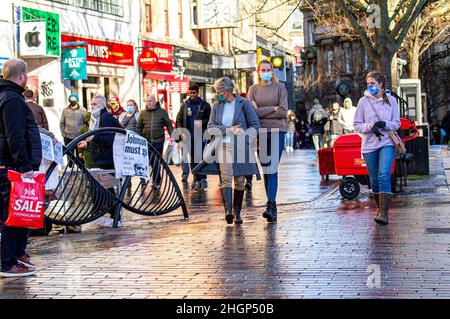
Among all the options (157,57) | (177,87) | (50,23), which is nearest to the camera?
(50,23)

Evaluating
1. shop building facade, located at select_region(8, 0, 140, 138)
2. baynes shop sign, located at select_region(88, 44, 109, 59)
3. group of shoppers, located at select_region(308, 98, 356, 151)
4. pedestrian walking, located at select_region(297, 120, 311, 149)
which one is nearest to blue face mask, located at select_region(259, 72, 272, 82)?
group of shoppers, located at select_region(308, 98, 356, 151)

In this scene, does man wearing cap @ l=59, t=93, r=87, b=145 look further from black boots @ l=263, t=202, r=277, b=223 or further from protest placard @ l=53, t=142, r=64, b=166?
protest placard @ l=53, t=142, r=64, b=166

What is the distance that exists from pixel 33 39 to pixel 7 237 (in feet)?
61.5

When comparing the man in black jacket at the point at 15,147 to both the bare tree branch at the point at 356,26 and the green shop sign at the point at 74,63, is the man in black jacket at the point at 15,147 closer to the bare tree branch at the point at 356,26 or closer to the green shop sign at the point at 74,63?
the bare tree branch at the point at 356,26

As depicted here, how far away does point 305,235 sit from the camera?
1177 centimetres

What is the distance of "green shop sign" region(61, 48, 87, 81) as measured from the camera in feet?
97.6

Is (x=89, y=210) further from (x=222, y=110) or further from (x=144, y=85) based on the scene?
(x=144, y=85)

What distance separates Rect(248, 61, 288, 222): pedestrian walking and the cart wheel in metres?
3.38

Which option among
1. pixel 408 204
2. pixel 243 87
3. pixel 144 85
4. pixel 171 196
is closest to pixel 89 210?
pixel 171 196

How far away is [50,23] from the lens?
28016 mm

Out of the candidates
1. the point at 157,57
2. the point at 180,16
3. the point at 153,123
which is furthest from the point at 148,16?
the point at 153,123

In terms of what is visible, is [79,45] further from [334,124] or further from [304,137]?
[304,137]

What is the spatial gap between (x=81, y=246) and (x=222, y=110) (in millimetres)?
2589

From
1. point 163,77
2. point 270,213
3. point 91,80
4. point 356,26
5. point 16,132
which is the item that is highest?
point 356,26
